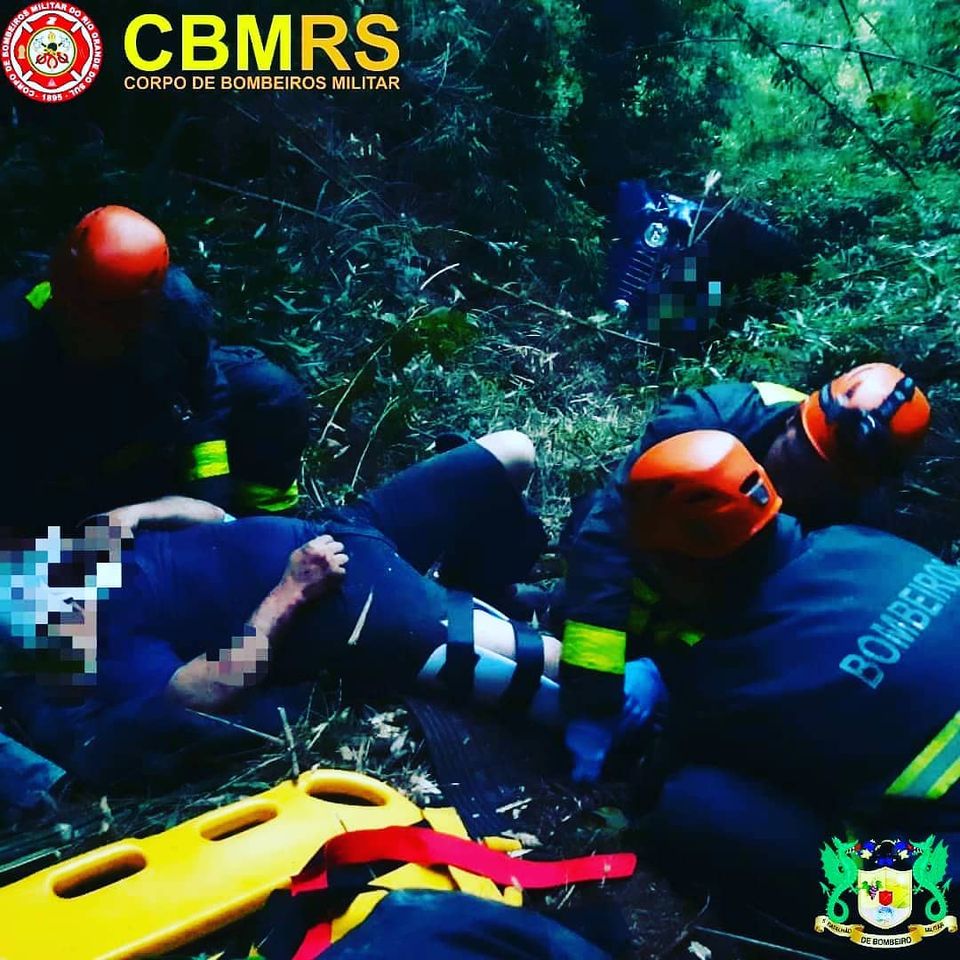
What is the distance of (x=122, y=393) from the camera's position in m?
2.32

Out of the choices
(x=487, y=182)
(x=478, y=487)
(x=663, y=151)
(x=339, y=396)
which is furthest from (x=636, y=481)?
(x=663, y=151)

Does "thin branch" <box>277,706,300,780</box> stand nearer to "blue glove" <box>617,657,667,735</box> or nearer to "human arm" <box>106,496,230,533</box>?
"human arm" <box>106,496,230,533</box>

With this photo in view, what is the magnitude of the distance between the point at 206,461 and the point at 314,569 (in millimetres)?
607

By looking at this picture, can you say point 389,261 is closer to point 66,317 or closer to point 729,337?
point 729,337

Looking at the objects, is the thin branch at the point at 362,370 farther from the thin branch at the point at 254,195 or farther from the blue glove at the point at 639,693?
the blue glove at the point at 639,693

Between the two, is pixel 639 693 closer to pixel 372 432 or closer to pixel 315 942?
pixel 315 942

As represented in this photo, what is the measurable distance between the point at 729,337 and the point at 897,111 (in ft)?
4.17

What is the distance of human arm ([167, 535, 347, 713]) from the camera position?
193 centimetres

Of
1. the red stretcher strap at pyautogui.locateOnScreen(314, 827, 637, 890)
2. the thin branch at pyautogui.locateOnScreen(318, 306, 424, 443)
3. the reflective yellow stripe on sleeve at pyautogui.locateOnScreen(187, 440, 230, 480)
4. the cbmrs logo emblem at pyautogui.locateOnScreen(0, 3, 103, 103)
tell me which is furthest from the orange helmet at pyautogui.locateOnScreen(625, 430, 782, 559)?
the cbmrs logo emblem at pyautogui.locateOnScreen(0, 3, 103, 103)

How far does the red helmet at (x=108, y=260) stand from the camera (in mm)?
2012

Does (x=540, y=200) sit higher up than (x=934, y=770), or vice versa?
(x=540, y=200)

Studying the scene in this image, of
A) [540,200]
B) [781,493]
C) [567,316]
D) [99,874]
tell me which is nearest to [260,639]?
[99,874]

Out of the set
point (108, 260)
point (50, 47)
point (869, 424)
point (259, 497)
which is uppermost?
point (50, 47)

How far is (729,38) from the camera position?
3713mm
